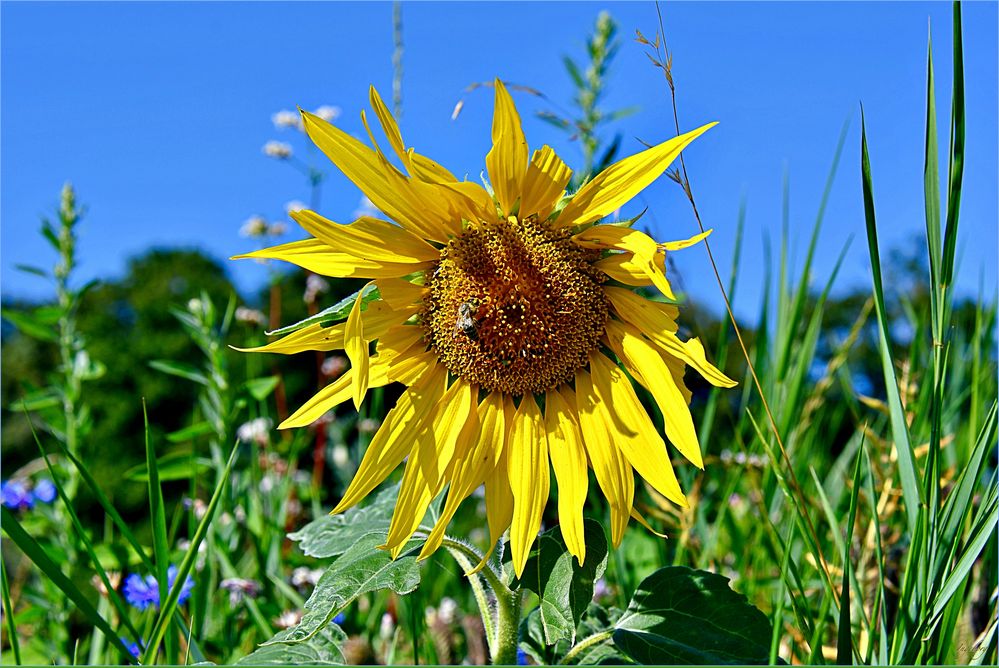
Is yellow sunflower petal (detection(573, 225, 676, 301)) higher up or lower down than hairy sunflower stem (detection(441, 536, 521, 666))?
higher up

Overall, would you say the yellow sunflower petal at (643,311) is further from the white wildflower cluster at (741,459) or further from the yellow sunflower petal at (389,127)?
the white wildflower cluster at (741,459)

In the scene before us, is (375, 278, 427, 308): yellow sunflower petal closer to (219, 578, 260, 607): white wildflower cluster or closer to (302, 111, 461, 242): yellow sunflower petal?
(302, 111, 461, 242): yellow sunflower petal

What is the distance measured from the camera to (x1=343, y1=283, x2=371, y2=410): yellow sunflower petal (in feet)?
3.16

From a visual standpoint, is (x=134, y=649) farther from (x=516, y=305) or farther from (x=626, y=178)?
(x=626, y=178)

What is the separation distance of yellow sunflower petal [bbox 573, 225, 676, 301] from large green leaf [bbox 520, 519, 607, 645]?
1.06 feet

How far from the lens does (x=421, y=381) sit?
1.13 metres

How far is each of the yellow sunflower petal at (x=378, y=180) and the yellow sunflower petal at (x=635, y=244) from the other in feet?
0.68

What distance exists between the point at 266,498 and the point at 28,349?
56.7 feet

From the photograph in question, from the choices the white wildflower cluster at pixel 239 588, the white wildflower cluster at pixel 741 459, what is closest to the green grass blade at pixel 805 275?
the white wildflower cluster at pixel 741 459

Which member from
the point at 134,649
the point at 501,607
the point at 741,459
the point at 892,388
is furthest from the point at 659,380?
the point at 134,649

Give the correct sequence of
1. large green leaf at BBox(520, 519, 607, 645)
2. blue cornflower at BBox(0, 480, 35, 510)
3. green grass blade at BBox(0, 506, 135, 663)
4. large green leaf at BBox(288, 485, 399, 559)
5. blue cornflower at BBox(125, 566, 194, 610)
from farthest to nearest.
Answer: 1. blue cornflower at BBox(0, 480, 35, 510)
2. blue cornflower at BBox(125, 566, 194, 610)
3. large green leaf at BBox(288, 485, 399, 559)
4. large green leaf at BBox(520, 519, 607, 645)
5. green grass blade at BBox(0, 506, 135, 663)

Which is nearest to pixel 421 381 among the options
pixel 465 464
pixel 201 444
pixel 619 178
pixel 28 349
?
pixel 465 464

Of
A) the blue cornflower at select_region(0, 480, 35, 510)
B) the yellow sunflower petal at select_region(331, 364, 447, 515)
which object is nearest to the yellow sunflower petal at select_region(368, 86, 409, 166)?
the yellow sunflower petal at select_region(331, 364, 447, 515)

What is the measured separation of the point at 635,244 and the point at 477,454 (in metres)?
0.37
